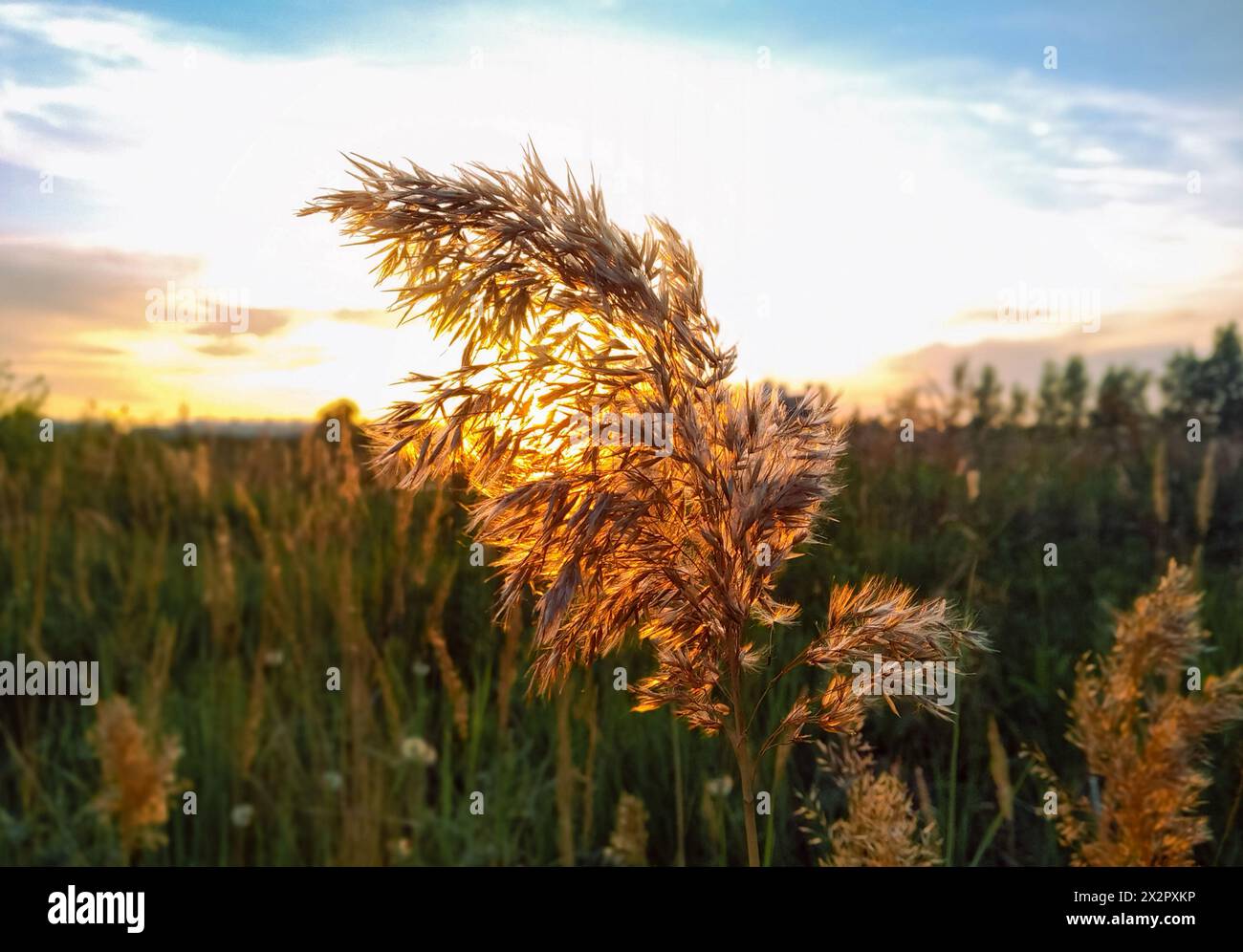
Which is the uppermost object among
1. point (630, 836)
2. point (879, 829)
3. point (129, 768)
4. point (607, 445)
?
point (607, 445)

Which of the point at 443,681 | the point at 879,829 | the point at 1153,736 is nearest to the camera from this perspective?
the point at 879,829

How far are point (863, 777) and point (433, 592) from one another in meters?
2.02

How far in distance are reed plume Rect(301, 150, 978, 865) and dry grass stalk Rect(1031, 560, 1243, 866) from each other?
2.19ft

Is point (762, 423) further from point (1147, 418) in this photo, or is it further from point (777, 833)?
point (1147, 418)

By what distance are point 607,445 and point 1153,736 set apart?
1291 millimetres

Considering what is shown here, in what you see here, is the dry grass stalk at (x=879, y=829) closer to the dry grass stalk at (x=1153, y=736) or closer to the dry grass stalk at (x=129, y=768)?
the dry grass stalk at (x=1153, y=736)

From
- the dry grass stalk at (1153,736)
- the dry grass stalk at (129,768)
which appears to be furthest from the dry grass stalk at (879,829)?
the dry grass stalk at (129,768)

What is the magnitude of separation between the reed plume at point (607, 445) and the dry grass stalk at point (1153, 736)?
67cm

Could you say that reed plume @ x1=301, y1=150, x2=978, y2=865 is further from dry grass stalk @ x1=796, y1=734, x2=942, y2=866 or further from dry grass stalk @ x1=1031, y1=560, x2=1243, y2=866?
dry grass stalk @ x1=1031, y1=560, x2=1243, y2=866

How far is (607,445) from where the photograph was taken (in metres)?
1.54

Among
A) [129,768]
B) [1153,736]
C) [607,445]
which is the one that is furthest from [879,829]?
[129,768]

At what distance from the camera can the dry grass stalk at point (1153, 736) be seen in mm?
1971

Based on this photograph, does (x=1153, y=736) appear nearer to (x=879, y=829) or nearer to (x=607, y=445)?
(x=879, y=829)

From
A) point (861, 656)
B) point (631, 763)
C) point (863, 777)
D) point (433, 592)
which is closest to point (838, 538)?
point (631, 763)
